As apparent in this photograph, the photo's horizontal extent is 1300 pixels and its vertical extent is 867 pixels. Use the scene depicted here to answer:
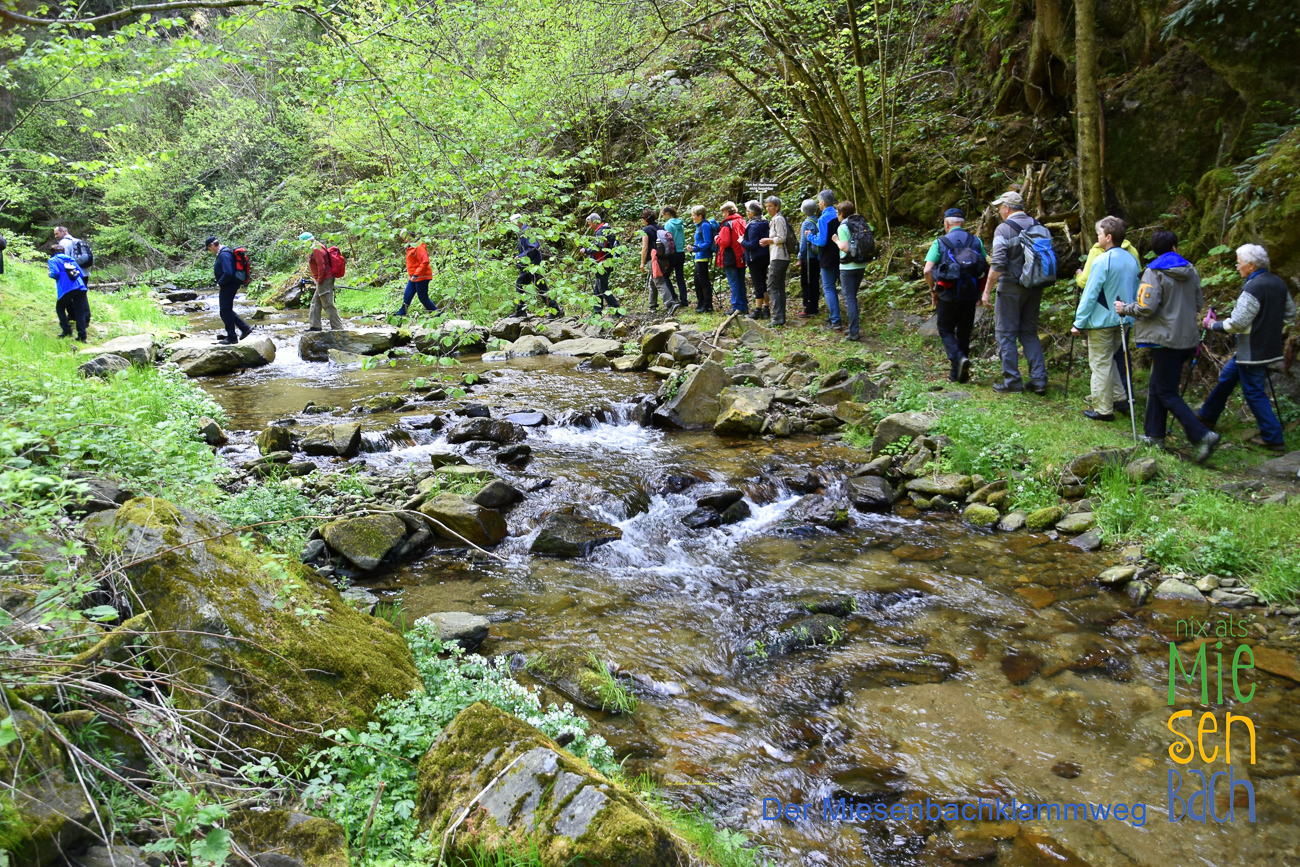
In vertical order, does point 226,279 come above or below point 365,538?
above

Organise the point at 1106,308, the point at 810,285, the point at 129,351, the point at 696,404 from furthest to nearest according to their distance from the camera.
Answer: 1. the point at 810,285
2. the point at 129,351
3. the point at 696,404
4. the point at 1106,308

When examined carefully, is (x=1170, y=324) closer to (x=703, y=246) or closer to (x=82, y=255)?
(x=703, y=246)

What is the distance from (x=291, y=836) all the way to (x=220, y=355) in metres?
13.8

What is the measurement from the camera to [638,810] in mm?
2740

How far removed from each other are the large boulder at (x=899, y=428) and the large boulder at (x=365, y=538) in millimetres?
5612

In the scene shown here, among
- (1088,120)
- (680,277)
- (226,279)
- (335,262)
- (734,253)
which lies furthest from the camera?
(680,277)

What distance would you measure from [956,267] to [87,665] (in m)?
9.68

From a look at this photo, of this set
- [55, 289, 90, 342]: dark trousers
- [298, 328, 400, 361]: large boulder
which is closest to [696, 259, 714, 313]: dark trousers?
[298, 328, 400, 361]: large boulder

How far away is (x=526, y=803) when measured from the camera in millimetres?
2727

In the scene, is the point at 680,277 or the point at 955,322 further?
the point at 680,277

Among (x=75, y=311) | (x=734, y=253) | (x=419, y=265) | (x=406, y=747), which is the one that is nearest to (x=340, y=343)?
(x=75, y=311)

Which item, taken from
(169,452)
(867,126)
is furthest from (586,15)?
(169,452)

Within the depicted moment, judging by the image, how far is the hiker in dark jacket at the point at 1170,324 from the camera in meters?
7.05

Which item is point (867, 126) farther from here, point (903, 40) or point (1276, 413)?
point (1276, 413)
